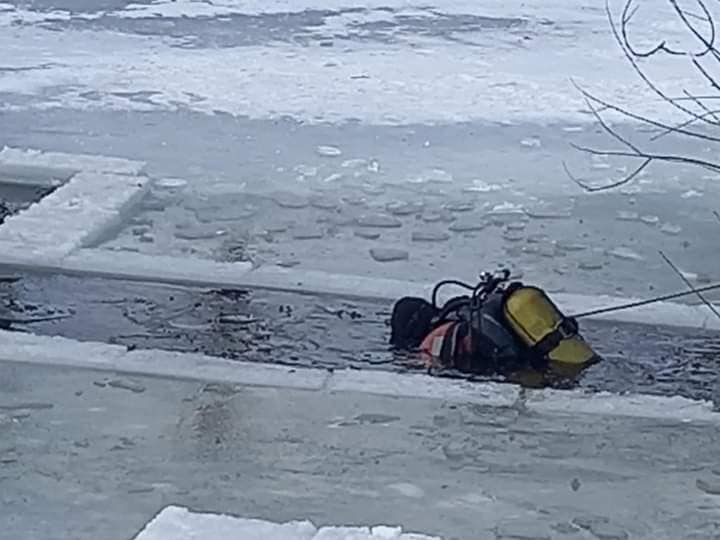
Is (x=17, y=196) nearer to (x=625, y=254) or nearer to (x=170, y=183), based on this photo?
(x=170, y=183)

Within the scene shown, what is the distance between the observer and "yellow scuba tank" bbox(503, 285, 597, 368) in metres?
5.71

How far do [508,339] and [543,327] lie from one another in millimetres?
125

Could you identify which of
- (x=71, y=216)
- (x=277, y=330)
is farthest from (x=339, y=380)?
(x=71, y=216)

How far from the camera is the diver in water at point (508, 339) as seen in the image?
5.70 meters

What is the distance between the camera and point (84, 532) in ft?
13.6

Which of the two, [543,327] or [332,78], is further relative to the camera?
[332,78]

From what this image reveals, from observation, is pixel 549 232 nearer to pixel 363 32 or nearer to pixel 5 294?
pixel 5 294

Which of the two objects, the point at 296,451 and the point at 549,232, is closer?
the point at 296,451

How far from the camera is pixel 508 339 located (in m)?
5.71

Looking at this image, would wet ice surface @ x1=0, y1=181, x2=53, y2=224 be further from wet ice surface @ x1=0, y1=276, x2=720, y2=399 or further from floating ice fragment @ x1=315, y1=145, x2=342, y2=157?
floating ice fragment @ x1=315, y1=145, x2=342, y2=157

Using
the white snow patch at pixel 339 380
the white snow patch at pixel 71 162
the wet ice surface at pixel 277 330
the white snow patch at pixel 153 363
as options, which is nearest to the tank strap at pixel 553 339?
the wet ice surface at pixel 277 330

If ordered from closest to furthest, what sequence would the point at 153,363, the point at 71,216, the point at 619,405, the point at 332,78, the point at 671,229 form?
the point at 619,405
the point at 153,363
the point at 71,216
the point at 671,229
the point at 332,78

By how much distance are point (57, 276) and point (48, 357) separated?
1.13 meters

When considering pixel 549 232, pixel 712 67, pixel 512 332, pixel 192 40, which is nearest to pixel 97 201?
pixel 549 232
